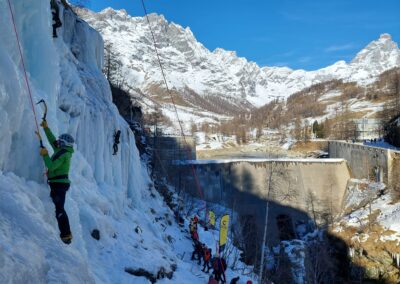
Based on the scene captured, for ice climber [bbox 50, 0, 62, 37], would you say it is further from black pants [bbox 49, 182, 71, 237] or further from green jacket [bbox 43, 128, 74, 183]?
black pants [bbox 49, 182, 71, 237]

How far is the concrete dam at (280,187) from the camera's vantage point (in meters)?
42.9

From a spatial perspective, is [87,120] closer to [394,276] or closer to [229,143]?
[394,276]

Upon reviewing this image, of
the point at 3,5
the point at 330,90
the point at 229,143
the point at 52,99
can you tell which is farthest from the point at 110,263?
the point at 330,90

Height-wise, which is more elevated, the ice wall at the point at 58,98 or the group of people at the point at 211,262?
the ice wall at the point at 58,98

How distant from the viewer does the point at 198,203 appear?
38156mm

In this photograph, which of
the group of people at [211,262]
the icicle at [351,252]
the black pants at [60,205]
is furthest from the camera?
the icicle at [351,252]

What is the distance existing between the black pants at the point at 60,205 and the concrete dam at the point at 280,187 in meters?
36.5

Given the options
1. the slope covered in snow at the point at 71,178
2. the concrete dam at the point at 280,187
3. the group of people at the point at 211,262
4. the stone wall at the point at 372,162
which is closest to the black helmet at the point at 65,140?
the slope covered in snow at the point at 71,178

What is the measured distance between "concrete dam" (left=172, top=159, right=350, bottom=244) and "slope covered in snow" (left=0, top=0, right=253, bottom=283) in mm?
25807

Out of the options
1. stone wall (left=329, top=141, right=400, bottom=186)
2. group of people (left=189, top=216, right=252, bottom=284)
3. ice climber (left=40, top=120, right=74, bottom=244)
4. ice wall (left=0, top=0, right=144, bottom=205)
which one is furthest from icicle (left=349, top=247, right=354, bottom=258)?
ice climber (left=40, top=120, right=74, bottom=244)

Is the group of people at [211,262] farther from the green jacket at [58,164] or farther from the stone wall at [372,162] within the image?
the stone wall at [372,162]

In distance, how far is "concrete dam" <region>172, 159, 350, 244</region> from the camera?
4291 centimetres

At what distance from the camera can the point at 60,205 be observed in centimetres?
583

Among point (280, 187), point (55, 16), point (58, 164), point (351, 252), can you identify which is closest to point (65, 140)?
point (58, 164)
